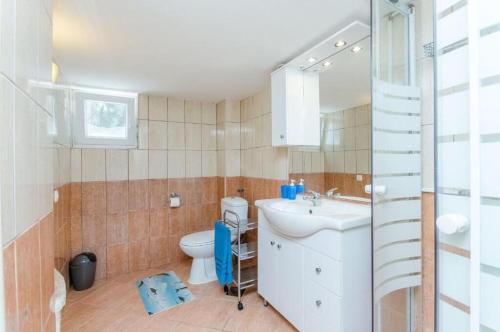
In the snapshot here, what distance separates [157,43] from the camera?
1.61 m

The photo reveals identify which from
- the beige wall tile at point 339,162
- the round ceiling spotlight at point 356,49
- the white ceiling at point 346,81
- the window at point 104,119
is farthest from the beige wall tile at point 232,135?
the round ceiling spotlight at point 356,49

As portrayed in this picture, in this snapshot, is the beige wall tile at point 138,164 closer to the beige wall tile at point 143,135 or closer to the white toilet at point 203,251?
the beige wall tile at point 143,135

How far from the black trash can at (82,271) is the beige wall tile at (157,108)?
1602 mm

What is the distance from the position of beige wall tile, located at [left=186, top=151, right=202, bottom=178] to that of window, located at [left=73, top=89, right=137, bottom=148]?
2.06 ft

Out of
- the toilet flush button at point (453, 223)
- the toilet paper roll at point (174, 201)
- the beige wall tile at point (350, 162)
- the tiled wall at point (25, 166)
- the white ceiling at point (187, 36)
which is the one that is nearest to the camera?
the tiled wall at point (25, 166)

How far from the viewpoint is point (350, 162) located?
1.76 meters

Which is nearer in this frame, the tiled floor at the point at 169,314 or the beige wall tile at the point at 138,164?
the tiled floor at the point at 169,314

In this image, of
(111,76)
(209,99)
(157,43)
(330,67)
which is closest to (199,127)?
(209,99)

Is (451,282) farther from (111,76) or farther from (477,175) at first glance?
(111,76)

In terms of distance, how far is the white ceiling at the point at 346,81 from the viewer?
5.40 feet

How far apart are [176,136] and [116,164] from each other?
0.73 metres

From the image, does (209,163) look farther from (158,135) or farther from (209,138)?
(158,135)

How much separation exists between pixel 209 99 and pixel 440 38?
2.61 meters

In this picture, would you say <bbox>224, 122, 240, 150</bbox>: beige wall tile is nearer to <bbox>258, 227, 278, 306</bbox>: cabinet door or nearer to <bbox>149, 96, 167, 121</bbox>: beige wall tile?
<bbox>149, 96, 167, 121</bbox>: beige wall tile
